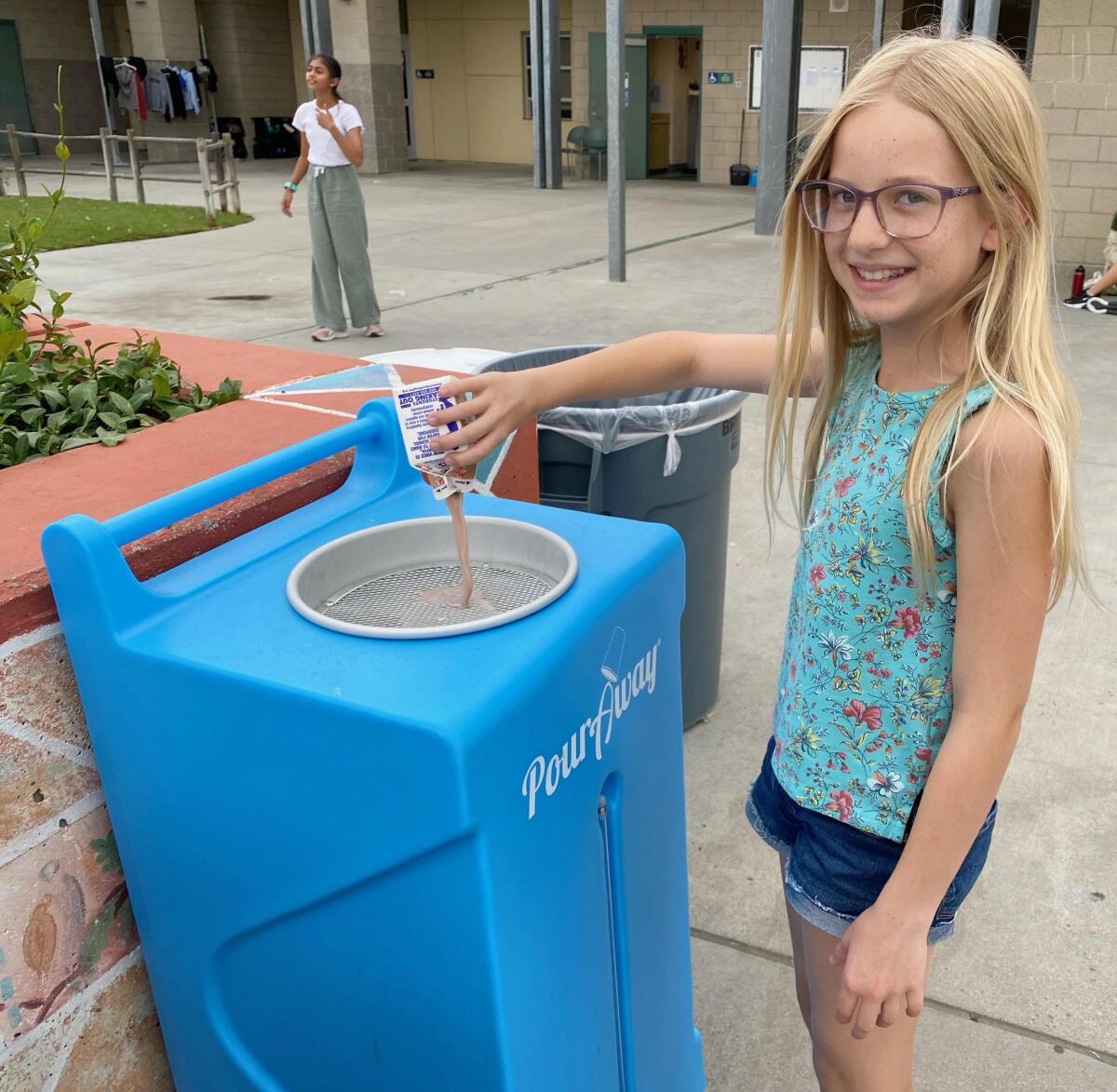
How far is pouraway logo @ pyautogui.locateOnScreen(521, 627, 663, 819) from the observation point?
1.01 meters

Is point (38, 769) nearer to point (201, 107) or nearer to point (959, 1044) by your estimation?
point (959, 1044)

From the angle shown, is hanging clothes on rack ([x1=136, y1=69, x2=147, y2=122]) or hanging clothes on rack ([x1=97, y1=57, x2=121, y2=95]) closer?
hanging clothes on rack ([x1=136, y1=69, x2=147, y2=122])

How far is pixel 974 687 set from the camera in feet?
3.31

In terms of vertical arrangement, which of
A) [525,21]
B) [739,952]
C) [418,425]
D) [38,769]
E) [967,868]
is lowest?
[739,952]

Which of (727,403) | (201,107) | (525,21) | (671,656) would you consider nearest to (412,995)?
(671,656)

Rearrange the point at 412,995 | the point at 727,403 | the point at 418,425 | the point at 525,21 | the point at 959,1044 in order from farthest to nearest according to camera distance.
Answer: the point at 525,21 < the point at 727,403 < the point at 959,1044 < the point at 418,425 < the point at 412,995

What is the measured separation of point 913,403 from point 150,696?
0.84m

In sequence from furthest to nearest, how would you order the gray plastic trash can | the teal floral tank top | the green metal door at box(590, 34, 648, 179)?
the green metal door at box(590, 34, 648, 179), the gray plastic trash can, the teal floral tank top

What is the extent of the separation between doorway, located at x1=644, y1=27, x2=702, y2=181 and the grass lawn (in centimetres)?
803

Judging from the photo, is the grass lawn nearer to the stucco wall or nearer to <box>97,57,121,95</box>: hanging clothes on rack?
<box>97,57,121,95</box>: hanging clothes on rack

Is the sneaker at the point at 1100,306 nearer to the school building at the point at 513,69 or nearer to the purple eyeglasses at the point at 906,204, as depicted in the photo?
the school building at the point at 513,69

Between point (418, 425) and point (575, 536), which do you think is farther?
point (575, 536)

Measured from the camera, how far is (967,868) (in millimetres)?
1188

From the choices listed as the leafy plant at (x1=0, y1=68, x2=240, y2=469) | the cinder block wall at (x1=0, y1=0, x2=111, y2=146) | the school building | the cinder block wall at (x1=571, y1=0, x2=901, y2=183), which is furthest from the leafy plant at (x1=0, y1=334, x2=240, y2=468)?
the cinder block wall at (x1=0, y1=0, x2=111, y2=146)
